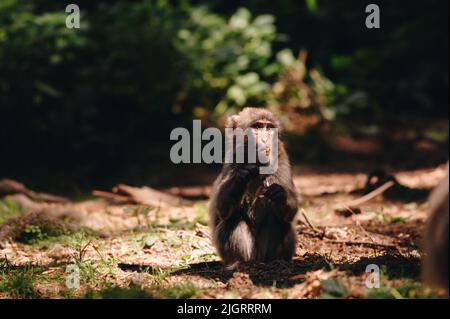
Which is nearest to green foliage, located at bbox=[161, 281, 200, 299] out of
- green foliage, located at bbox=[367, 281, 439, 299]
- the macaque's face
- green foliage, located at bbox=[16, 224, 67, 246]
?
green foliage, located at bbox=[367, 281, 439, 299]

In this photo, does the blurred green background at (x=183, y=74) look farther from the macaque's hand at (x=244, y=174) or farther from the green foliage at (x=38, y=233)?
the macaque's hand at (x=244, y=174)

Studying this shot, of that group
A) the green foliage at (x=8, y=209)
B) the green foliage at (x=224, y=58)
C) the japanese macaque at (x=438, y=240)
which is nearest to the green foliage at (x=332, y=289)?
the japanese macaque at (x=438, y=240)

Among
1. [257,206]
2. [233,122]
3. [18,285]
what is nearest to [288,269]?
[257,206]

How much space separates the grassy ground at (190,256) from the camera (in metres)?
4.27

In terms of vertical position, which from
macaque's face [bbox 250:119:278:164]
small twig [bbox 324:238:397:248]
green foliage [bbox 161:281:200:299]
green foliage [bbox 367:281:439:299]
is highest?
macaque's face [bbox 250:119:278:164]

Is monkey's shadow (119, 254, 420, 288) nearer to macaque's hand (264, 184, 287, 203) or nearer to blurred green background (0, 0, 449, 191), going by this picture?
macaque's hand (264, 184, 287, 203)

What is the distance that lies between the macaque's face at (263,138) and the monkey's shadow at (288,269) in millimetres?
841

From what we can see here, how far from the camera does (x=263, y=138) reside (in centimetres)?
504

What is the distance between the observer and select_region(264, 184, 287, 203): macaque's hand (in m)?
4.95

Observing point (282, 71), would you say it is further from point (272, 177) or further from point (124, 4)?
point (272, 177)
